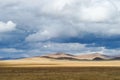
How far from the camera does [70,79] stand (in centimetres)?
5822

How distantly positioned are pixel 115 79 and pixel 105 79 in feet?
6.69

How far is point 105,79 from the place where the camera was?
58094 millimetres

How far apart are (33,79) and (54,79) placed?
161 inches

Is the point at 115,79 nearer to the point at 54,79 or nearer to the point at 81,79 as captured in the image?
the point at 81,79

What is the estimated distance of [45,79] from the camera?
59094mm

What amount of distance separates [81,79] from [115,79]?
645cm

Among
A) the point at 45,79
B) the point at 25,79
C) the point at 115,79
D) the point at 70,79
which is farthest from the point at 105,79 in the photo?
the point at 25,79

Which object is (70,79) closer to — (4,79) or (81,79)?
(81,79)

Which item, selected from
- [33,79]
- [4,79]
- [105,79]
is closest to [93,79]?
[105,79]

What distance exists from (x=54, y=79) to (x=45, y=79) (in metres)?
1.88

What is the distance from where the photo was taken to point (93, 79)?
191 ft

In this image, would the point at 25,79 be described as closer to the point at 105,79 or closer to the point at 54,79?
the point at 54,79

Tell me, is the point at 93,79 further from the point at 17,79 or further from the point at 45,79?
the point at 17,79

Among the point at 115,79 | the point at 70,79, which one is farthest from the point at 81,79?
the point at 115,79
